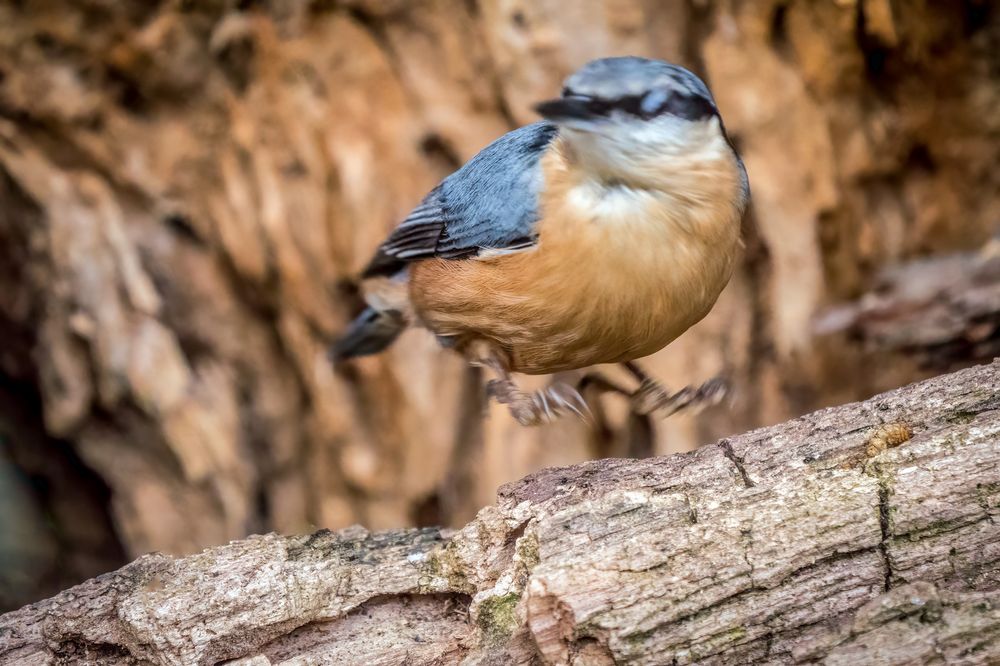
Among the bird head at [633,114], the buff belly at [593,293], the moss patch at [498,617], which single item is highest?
the bird head at [633,114]

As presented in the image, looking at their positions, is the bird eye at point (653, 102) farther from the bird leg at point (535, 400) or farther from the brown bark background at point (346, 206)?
the brown bark background at point (346, 206)

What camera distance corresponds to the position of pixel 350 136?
4145mm

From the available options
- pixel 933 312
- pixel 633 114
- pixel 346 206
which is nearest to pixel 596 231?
pixel 633 114

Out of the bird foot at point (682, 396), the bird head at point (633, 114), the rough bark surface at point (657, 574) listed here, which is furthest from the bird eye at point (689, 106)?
the bird foot at point (682, 396)

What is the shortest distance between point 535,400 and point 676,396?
38 cm

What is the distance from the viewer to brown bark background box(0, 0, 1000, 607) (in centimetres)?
373

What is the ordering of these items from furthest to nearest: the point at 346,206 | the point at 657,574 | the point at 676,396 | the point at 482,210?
the point at 346,206 → the point at 676,396 → the point at 482,210 → the point at 657,574

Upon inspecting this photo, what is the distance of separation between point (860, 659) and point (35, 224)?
3.83 meters

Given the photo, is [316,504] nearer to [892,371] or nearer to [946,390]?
[892,371]

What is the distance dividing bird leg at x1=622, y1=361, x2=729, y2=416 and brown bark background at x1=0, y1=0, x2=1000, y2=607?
38.1 inches

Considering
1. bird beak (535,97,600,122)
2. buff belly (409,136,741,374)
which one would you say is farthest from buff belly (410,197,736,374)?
bird beak (535,97,600,122)

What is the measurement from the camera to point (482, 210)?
2523mm

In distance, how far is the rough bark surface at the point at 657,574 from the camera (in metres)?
1.82

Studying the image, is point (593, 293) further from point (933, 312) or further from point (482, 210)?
point (933, 312)
